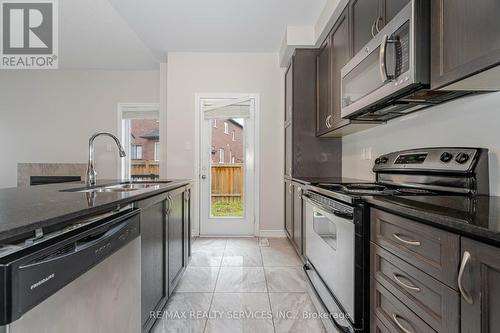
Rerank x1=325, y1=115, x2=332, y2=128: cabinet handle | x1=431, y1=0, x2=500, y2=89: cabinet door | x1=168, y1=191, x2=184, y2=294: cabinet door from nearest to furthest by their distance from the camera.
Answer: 1. x1=431, y1=0, x2=500, y2=89: cabinet door
2. x1=168, y1=191, x2=184, y2=294: cabinet door
3. x1=325, y1=115, x2=332, y2=128: cabinet handle

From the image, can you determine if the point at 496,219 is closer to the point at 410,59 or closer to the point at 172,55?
the point at 410,59

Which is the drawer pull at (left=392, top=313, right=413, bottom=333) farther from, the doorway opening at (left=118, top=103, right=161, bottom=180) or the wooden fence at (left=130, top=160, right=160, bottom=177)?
the wooden fence at (left=130, top=160, right=160, bottom=177)

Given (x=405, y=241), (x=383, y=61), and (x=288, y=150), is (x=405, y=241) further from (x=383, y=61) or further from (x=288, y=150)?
(x=288, y=150)

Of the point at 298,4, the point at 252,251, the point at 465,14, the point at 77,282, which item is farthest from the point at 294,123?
the point at 77,282

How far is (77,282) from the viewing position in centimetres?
78

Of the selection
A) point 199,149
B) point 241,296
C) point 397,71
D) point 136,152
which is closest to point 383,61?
point 397,71

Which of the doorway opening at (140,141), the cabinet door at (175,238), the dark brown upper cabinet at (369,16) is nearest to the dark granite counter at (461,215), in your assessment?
the dark brown upper cabinet at (369,16)

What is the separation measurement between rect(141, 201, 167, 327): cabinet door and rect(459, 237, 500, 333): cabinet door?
4.21ft

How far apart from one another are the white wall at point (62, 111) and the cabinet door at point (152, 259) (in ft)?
11.3

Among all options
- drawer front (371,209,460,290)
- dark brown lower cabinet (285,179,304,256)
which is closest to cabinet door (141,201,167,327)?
drawer front (371,209,460,290)

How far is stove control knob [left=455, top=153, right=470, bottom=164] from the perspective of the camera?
48.6 inches

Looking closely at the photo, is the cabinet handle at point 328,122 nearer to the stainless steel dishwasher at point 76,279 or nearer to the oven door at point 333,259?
the oven door at point 333,259

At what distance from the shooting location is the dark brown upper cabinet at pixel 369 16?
147 centimetres

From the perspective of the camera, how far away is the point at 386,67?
1.38 metres
